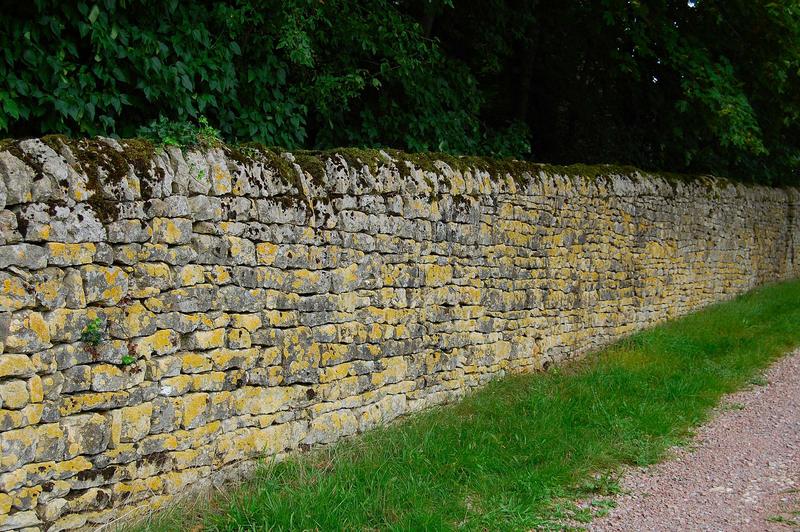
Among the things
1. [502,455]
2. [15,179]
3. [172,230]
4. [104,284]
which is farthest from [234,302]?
[502,455]

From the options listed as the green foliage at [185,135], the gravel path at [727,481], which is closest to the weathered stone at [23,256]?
the green foliage at [185,135]

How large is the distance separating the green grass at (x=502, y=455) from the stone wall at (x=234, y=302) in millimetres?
297

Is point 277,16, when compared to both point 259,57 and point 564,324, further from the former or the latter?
point 564,324

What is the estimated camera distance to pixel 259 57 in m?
7.04

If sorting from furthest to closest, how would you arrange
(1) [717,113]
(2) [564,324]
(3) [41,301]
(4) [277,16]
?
(1) [717,113] → (2) [564,324] → (4) [277,16] → (3) [41,301]

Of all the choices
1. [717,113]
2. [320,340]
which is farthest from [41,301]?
[717,113]

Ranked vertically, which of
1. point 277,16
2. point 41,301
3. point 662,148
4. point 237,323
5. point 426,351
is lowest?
point 426,351

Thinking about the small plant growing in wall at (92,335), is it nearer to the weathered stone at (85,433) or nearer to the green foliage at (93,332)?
the green foliage at (93,332)

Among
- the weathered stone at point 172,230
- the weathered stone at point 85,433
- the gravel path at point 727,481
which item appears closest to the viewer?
the weathered stone at point 85,433

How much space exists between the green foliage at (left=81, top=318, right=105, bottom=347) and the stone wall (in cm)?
1

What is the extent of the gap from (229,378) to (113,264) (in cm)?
106

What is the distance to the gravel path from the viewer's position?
4.43m

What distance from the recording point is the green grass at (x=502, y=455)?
4.11 m

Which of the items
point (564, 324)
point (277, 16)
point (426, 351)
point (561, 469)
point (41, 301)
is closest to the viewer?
point (41, 301)
